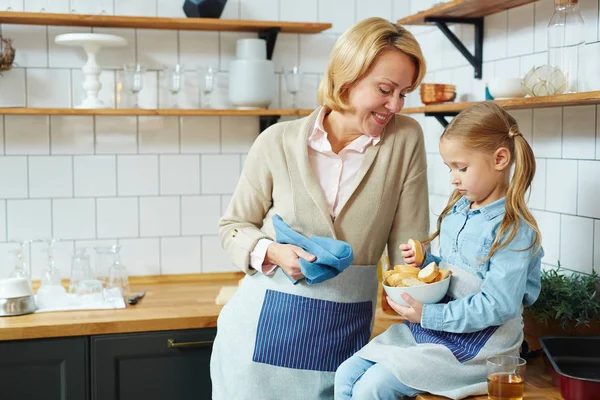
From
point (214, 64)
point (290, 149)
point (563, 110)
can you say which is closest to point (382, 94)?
point (290, 149)

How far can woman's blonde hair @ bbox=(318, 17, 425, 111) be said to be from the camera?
2068 mm

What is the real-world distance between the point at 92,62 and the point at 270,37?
75cm

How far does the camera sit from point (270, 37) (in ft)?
11.1

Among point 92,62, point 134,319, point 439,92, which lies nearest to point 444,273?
point 439,92

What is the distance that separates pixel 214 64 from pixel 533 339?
1.80 m

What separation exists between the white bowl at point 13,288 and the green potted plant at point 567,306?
171 centimetres

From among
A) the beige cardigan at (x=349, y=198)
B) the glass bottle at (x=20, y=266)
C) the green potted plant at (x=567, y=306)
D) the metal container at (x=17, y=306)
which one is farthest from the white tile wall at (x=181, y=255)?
→ the green potted plant at (x=567, y=306)

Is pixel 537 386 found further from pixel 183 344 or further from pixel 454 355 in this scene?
pixel 183 344

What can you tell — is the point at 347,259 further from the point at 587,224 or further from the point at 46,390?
the point at 46,390

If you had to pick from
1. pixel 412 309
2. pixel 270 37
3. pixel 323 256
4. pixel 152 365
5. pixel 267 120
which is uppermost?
pixel 270 37

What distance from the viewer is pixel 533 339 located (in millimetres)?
2338

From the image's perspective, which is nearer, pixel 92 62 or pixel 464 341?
pixel 464 341

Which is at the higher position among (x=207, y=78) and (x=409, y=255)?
(x=207, y=78)

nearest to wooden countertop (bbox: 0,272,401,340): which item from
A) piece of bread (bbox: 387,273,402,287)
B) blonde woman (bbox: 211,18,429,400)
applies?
blonde woman (bbox: 211,18,429,400)
